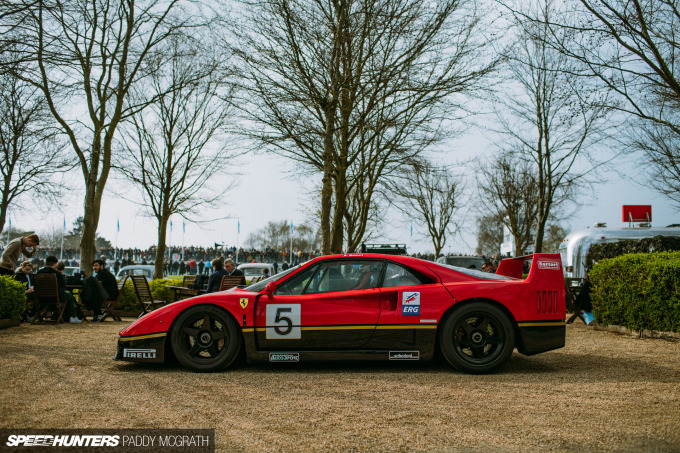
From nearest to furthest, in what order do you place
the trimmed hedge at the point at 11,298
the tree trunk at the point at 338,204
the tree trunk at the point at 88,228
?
the trimmed hedge at the point at 11,298, the tree trunk at the point at 88,228, the tree trunk at the point at 338,204

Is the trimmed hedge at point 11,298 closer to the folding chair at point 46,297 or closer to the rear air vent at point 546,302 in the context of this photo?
the folding chair at point 46,297

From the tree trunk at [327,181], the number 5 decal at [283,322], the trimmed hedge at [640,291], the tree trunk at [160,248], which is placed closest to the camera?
the number 5 decal at [283,322]

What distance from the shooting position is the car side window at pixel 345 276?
6484mm

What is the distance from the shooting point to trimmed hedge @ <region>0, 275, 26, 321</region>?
1073 cm

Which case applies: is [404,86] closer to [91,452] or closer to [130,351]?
[130,351]

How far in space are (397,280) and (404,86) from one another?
9042 millimetres

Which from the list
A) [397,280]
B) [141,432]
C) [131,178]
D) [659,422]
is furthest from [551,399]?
[131,178]

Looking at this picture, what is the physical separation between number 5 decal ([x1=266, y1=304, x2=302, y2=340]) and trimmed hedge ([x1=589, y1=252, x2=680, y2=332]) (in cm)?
614

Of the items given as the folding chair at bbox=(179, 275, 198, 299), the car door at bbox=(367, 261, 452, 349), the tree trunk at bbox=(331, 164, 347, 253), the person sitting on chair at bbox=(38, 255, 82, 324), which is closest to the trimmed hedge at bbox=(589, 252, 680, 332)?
the car door at bbox=(367, 261, 452, 349)

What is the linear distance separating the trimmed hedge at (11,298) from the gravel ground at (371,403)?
3.93 m

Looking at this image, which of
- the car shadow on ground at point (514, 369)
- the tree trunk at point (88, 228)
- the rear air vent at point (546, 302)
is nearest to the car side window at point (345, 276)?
the car shadow on ground at point (514, 369)

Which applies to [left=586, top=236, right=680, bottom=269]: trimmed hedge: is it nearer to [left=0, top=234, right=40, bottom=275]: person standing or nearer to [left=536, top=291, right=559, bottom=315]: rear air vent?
[left=536, top=291, right=559, bottom=315]: rear air vent

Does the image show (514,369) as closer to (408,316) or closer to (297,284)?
(408,316)

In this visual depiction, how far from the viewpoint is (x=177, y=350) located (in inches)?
249
